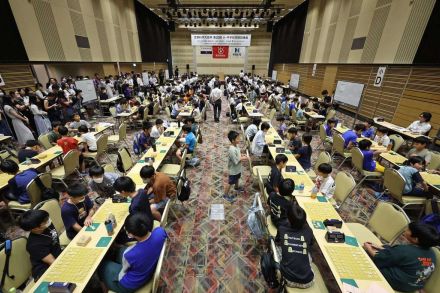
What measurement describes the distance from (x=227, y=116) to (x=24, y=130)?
30.9 ft

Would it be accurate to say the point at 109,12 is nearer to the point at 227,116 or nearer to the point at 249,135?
the point at 227,116

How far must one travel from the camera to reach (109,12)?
15.6 metres

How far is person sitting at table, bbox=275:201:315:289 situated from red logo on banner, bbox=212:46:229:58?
2839 centimetres

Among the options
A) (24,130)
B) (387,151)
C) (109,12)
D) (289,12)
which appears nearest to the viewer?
(387,151)

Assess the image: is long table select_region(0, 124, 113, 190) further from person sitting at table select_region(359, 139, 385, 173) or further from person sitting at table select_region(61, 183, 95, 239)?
person sitting at table select_region(359, 139, 385, 173)

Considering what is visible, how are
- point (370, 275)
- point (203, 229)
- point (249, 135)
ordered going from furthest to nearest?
point (249, 135), point (203, 229), point (370, 275)

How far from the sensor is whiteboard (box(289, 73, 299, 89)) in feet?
65.8

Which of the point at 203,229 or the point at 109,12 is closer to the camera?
the point at 203,229

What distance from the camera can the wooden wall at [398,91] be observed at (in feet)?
26.0

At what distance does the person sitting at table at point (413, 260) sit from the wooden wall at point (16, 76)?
13.6 metres

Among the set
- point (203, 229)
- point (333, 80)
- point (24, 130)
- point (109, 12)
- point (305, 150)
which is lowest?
point (203, 229)

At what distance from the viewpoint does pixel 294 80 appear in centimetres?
2059

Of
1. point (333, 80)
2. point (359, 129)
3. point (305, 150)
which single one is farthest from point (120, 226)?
point (333, 80)

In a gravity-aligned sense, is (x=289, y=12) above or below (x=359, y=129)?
above
